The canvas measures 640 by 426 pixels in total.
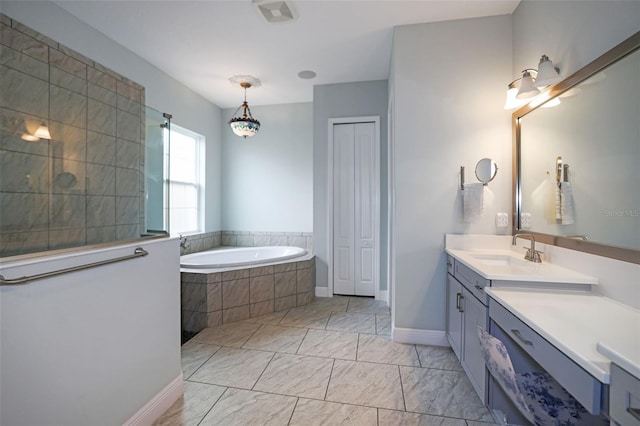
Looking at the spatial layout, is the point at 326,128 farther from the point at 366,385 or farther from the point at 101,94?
the point at 366,385

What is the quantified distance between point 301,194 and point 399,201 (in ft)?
6.93

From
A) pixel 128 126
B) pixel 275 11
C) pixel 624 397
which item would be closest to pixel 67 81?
pixel 128 126

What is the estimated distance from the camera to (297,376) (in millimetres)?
1884

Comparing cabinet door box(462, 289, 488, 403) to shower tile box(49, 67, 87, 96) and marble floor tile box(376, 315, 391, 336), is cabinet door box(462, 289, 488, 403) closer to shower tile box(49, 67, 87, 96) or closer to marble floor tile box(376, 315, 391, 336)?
marble floor tile box(376, 315, 391, 336)

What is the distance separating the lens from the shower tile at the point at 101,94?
1.59 meters

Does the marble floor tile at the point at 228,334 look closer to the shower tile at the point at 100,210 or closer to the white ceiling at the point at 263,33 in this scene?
the shower tile at the point at 100,210

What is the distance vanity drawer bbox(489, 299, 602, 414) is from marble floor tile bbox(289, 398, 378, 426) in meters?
0.93

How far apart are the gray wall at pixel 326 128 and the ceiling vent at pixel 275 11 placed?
1.37 metres

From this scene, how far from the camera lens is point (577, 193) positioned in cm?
145

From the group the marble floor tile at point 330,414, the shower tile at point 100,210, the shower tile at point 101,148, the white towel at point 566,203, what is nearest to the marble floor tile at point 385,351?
the marble floor tile at point 330,414

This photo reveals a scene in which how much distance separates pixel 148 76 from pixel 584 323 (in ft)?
13.2

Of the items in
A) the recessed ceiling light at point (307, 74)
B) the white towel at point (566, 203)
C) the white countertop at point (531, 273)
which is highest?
the recessed ceiling light at point (307, 74)

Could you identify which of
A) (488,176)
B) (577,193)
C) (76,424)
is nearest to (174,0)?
(76,424)

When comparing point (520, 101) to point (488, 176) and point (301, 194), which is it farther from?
point (301, 194)
